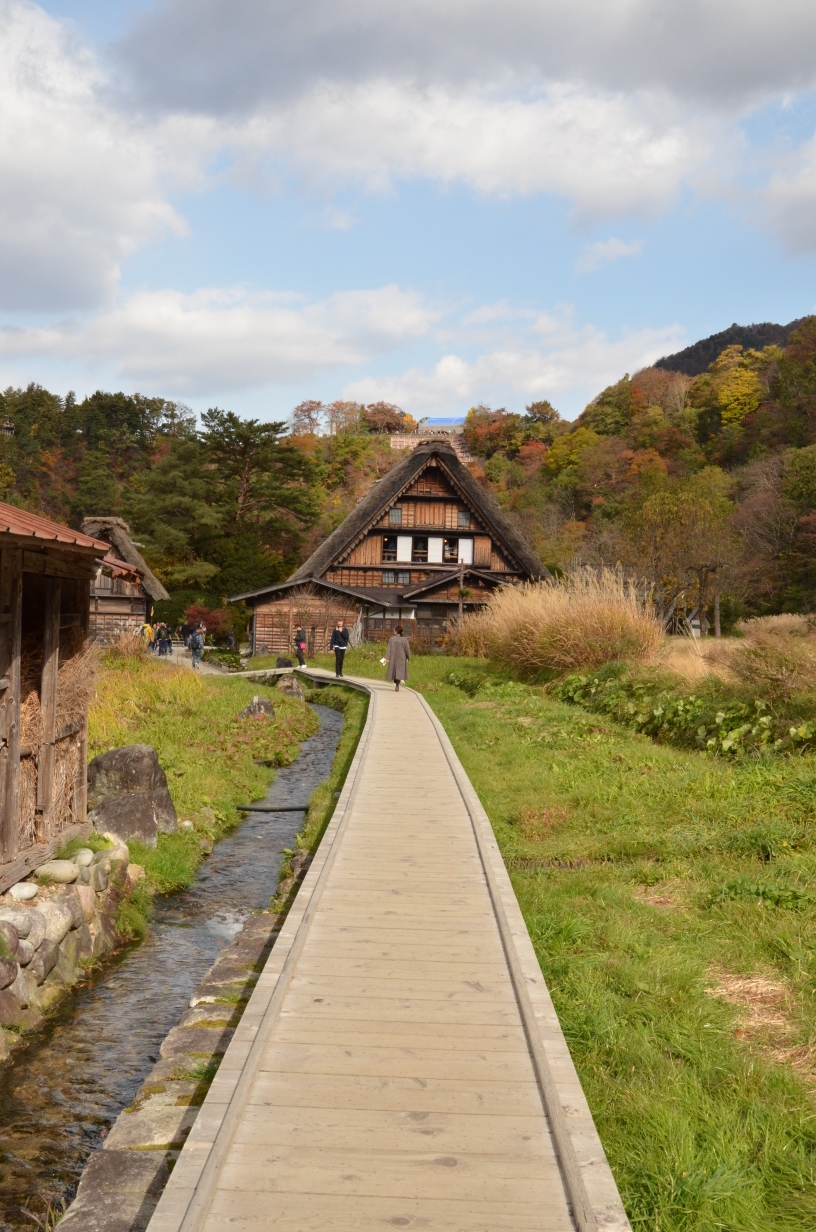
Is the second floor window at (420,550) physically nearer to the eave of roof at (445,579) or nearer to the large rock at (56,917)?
the eave of roof at (445,579)

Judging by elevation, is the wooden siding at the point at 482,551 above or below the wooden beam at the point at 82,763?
above

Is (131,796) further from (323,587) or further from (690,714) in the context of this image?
(323,587)

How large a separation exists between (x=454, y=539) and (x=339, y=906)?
37.6 m

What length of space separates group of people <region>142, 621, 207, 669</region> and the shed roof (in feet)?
72.1

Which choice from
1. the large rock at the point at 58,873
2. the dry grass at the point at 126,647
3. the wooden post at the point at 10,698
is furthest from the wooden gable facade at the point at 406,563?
the wooden post at the point at 10,698

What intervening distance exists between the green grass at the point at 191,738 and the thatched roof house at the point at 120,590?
17.4m

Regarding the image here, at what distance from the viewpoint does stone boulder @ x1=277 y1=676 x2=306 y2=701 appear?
90.3 ft

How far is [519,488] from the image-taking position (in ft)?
245

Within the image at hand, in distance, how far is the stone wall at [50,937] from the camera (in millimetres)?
6727

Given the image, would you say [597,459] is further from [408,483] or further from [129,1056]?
[129,1056]

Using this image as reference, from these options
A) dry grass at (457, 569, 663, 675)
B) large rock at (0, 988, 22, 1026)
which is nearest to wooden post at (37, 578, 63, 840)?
large rock at (0, 988, 22, 1026)

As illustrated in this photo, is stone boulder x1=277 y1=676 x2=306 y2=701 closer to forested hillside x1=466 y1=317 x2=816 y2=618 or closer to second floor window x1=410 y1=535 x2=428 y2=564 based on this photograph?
second floor window x1=410 y1=535 x2=428 y2=564

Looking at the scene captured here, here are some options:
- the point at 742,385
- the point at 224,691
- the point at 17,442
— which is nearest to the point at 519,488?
the point at 742,385

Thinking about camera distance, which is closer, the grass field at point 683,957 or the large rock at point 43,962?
the grass field at point 683,957
